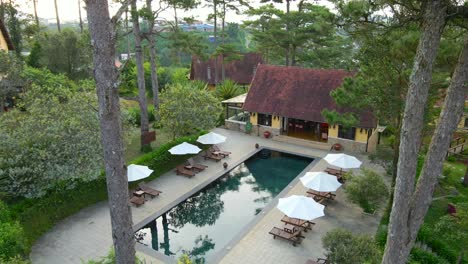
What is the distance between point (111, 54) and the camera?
6.91 metres

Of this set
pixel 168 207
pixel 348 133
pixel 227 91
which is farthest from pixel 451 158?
pixel 168 207

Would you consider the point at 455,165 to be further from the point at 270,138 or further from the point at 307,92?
the point at 270,138

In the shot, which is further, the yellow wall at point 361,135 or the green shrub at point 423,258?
the yellow wall at point 361,135

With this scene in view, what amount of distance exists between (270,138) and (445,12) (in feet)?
67.7

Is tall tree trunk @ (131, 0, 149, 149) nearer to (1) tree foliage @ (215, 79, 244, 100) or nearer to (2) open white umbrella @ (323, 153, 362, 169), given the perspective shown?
(1) tree foliage @ (215, 79, 244, 100)

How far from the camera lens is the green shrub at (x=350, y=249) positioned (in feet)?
37.6

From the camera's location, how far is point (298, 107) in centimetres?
2594

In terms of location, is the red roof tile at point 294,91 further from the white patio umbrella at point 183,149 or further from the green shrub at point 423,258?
the green shrub at point 423,258

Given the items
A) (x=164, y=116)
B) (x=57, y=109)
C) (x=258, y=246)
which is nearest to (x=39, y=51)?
(x=164, y=116)

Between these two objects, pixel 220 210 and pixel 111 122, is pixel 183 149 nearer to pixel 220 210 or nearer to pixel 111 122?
pixel 220 210

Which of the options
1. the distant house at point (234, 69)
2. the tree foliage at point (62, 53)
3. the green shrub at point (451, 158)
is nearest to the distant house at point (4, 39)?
the tree foliage at point (62, 53)

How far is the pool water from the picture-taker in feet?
48.9

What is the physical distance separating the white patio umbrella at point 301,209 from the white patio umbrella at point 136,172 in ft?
23.1

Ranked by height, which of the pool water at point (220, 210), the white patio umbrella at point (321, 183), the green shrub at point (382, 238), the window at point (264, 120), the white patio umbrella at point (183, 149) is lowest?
the pool water at point (220, 210)
